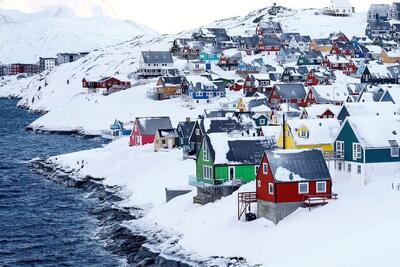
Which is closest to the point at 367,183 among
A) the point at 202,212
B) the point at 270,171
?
the point at 270,171

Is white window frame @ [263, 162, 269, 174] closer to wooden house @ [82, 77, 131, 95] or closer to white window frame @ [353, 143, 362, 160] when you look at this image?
white window frame @ [353, 143, 362, 160]

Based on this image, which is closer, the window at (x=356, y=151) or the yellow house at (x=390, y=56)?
the window at (x=356, y=151)

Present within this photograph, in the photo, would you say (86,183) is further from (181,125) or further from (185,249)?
(185,249)

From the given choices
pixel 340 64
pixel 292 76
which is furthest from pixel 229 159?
pixel 340 64

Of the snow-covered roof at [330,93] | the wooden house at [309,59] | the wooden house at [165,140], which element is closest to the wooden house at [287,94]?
the snow-covered roof at [330,93]

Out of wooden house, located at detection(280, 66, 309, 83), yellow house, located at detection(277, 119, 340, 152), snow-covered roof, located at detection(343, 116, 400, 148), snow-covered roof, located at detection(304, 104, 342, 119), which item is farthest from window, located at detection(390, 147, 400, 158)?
wooden house, located at detection(280, 66, 309, 83)

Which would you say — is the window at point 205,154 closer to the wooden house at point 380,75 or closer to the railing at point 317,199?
the railing at point 317,199

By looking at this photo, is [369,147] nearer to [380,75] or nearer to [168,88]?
[380,75]
